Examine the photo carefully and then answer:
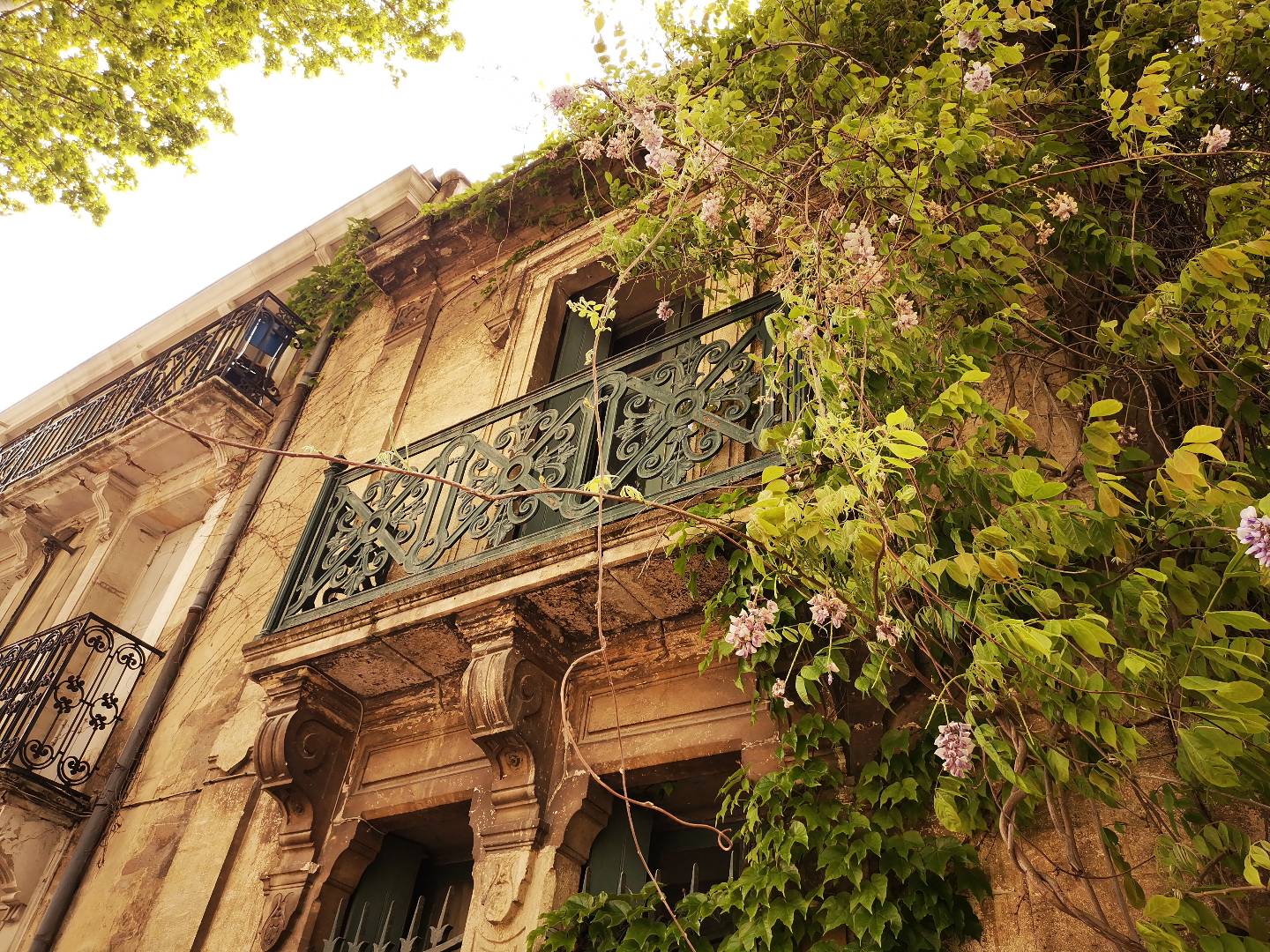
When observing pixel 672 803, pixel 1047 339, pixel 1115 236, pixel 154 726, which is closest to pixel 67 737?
pixel 154 726

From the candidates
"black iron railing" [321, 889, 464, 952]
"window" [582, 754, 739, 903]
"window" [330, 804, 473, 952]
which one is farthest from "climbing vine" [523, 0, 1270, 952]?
"window" [330, 804, 473, 952]

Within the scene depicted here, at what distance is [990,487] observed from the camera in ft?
9.45

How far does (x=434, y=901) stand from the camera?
470 centimetres

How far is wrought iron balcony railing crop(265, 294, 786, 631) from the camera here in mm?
4113

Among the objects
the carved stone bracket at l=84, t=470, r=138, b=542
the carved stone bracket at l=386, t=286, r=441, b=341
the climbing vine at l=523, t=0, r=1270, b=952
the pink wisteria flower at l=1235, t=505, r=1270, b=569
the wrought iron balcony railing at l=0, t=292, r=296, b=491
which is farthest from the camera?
the carved stone bracket at l=84, t=470, r=138, b=542

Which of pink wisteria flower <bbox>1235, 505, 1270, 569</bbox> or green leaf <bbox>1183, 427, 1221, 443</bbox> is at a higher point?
green leaf <bbox>1183, 427, 1221, 443</bbox>

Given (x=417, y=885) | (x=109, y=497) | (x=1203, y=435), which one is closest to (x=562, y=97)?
(x=1203, y=435)

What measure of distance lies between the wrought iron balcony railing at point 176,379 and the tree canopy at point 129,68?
1398 mm

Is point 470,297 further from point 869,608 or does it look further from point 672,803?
point 869,608

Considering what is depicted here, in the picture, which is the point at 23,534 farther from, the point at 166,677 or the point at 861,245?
the point at 861,245

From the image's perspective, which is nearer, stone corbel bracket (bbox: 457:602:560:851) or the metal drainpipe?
stone corbel bracket (bbox: 457:602:560:851)

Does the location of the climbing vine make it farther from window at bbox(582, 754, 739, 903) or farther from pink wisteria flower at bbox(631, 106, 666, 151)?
window at bbox(582, 754, 739, 903)

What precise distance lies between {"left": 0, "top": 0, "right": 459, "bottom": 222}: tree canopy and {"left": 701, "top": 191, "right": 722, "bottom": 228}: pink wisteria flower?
5496mm

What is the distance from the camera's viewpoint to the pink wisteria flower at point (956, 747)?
2518mm
